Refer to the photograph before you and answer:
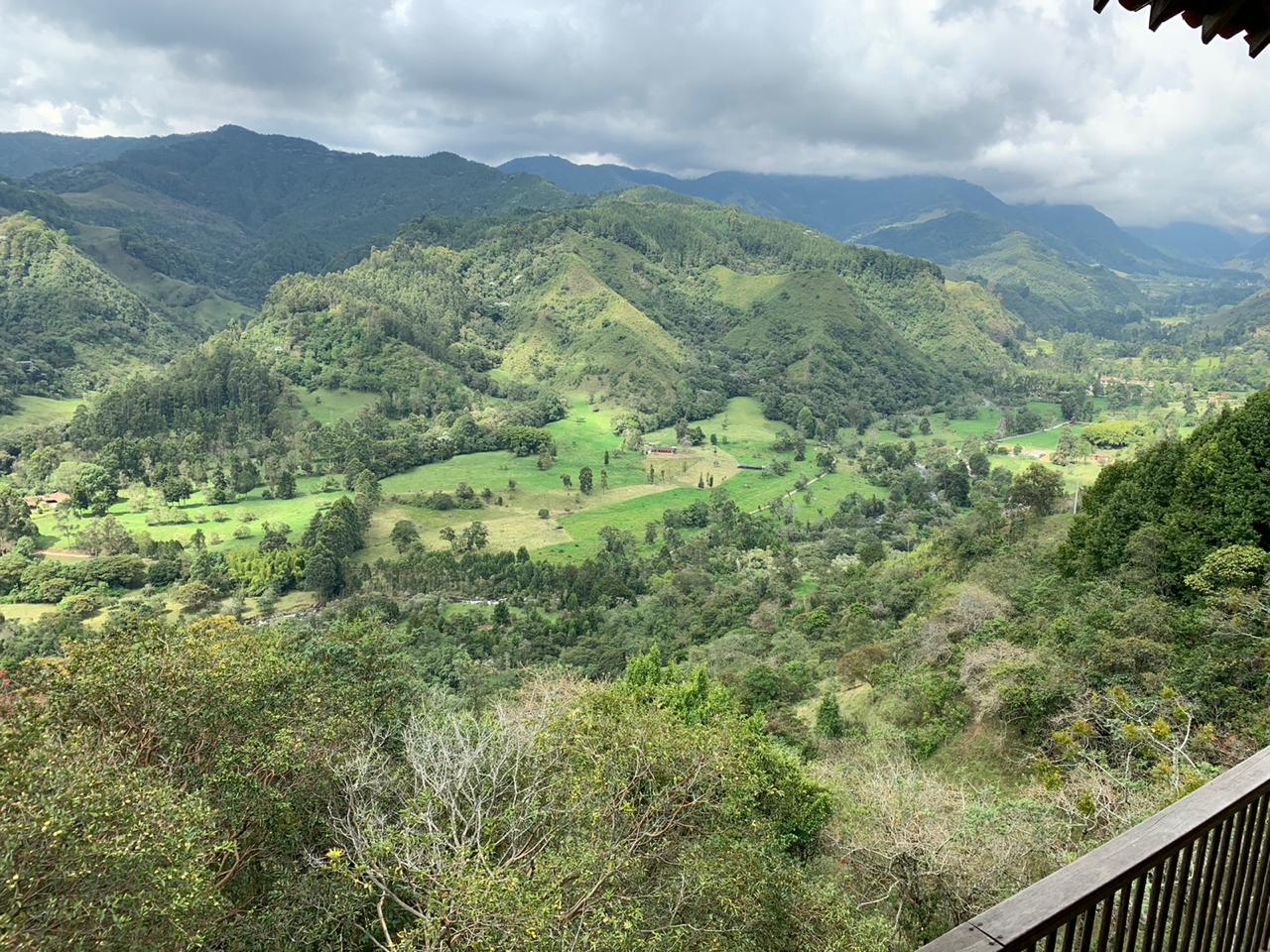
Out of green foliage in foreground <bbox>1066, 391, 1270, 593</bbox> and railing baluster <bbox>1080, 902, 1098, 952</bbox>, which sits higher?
railing baluster <bbox>1080, 902, 1098, 952</bbox>

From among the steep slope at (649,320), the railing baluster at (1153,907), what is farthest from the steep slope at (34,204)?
the railing baluster at (1153,907)

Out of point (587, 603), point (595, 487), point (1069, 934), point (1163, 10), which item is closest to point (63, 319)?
point (595, 487)

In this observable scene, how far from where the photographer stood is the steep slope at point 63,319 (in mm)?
101938

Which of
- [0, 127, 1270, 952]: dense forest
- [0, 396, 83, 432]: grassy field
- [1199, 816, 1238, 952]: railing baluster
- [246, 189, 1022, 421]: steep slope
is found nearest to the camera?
[1199, 816, 1238, 952]: railing baluster

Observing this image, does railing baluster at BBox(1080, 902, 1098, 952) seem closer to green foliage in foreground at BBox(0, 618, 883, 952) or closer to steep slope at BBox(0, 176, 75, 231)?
green foliage in foreground at BBox(0, 618, 883, 952)

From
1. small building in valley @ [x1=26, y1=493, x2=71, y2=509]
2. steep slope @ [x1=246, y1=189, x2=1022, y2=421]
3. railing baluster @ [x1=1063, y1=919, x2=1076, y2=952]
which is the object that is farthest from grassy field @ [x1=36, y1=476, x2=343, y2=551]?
railing baluster @ [x1=1063, y1=919, x2=1076, y2=952]

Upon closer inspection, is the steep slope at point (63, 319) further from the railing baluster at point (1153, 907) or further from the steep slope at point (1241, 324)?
the steep slope at point (1241, 324)

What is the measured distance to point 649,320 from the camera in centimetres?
12450

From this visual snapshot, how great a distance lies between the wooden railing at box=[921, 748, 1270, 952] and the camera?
1.76m

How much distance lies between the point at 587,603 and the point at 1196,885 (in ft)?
160

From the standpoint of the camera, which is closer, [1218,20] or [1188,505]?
[1218,20]

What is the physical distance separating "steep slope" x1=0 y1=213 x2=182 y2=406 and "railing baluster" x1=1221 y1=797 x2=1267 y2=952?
122195mm

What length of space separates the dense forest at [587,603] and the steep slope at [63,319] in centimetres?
66

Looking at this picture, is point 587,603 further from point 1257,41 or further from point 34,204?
point 34,204
